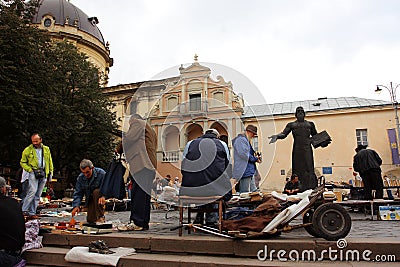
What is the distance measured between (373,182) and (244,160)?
4012 mm

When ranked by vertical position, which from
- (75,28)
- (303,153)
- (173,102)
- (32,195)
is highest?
(75,28)

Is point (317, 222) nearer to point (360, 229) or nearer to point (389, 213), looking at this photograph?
point (360, 229)

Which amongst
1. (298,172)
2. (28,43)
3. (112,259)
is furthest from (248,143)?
(28,43)

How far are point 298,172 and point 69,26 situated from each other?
119 feet

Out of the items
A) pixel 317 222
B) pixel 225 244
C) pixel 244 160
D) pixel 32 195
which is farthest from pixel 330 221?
pixel 32 195

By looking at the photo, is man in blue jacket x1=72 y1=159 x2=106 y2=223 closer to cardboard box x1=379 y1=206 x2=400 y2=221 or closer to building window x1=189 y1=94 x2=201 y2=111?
building window x1=189 y1=94 x2=201 y2=111

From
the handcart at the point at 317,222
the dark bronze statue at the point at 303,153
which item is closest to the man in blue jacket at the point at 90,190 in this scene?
the handcart at the point at 317,222

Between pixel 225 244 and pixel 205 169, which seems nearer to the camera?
pixel 225 244

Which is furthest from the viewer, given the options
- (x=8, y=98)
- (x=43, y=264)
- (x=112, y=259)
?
(x=8, y=98)

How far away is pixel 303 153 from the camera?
873 cm

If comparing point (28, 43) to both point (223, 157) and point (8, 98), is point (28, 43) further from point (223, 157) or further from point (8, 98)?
point (223, 157)

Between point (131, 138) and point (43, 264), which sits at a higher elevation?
point (131, 138)

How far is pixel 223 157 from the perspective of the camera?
5.88 m

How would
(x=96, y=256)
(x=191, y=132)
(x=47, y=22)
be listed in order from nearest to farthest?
(x=96, y=256) < (x=191, y=132) < (x=47, y=22)
